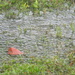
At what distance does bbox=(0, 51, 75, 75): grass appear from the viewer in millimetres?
4980

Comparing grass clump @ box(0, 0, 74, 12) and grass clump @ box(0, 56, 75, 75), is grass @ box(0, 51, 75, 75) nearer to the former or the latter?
grass clump @ box(0, 56, 75, 75)

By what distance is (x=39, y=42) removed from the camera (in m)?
6.88

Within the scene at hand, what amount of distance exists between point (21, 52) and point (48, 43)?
0.84 metres

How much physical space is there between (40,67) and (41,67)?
0.06 ft

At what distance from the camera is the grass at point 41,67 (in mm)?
4980

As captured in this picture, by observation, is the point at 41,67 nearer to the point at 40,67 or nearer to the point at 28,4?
the point at 40,67

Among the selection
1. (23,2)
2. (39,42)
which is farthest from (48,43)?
(23,2)

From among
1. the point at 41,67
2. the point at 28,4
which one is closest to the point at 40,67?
the point at 41,67

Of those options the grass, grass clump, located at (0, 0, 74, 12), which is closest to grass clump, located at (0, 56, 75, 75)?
the grass

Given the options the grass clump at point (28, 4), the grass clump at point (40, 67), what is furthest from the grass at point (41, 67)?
the grass clump at point (28, 4)

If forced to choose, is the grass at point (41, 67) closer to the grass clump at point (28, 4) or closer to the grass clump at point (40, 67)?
the grass clump at point (40, 67)

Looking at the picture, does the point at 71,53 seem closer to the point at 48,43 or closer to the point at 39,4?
the point at 48,43

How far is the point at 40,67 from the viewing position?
5.19 m

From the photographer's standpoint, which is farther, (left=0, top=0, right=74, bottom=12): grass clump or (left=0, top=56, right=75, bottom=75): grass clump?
(left=0, top=0, right=74, bottom=12): grass clump
